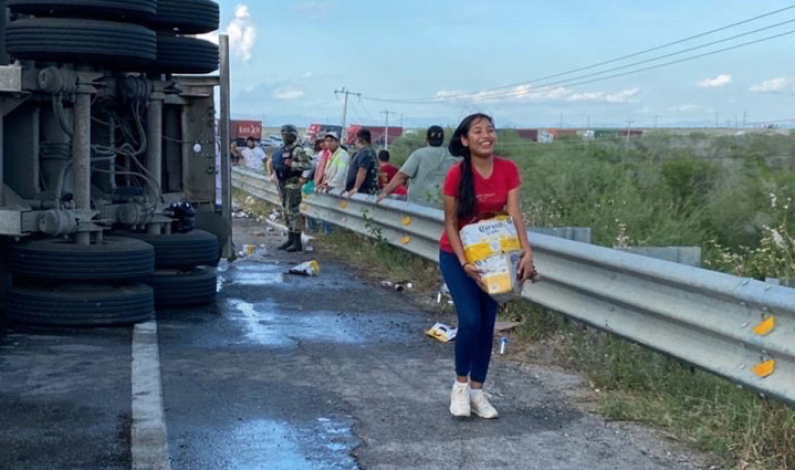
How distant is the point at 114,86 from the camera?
34.3 feet

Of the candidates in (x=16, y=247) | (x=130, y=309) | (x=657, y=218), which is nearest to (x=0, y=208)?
(x=16, y=247)

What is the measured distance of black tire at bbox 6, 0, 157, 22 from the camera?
9.36 m

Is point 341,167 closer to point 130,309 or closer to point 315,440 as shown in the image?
point 130,309

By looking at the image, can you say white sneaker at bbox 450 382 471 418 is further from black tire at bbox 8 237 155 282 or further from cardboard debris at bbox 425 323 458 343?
black tire at bbox 8 237 155 282

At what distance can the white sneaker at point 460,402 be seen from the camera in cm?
661

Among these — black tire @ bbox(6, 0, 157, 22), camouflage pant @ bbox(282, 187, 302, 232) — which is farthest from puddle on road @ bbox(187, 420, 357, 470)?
camouflage pant @ bbox(282, 187, 302, 232)

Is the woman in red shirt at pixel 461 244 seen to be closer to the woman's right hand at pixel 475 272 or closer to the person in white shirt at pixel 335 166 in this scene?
the woman's right hand at pixel 475 272

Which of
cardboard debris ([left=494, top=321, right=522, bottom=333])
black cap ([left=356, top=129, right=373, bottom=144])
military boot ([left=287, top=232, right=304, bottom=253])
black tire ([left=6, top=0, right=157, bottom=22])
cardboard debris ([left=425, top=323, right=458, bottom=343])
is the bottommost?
military boot ([left=287, top=232, right=304, bottom=253])

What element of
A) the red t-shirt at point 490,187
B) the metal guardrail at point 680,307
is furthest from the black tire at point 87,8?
the red t-shirt at point 490,187

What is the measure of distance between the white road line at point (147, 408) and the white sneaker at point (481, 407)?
169 centimetres

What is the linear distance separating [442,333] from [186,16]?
4195 millimetres

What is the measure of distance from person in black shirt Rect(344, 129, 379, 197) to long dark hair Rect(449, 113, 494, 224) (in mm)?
8901

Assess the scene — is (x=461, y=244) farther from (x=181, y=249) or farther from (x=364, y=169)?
(x=364, y=169)

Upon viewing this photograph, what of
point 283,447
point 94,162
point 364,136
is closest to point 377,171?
point 364,136
